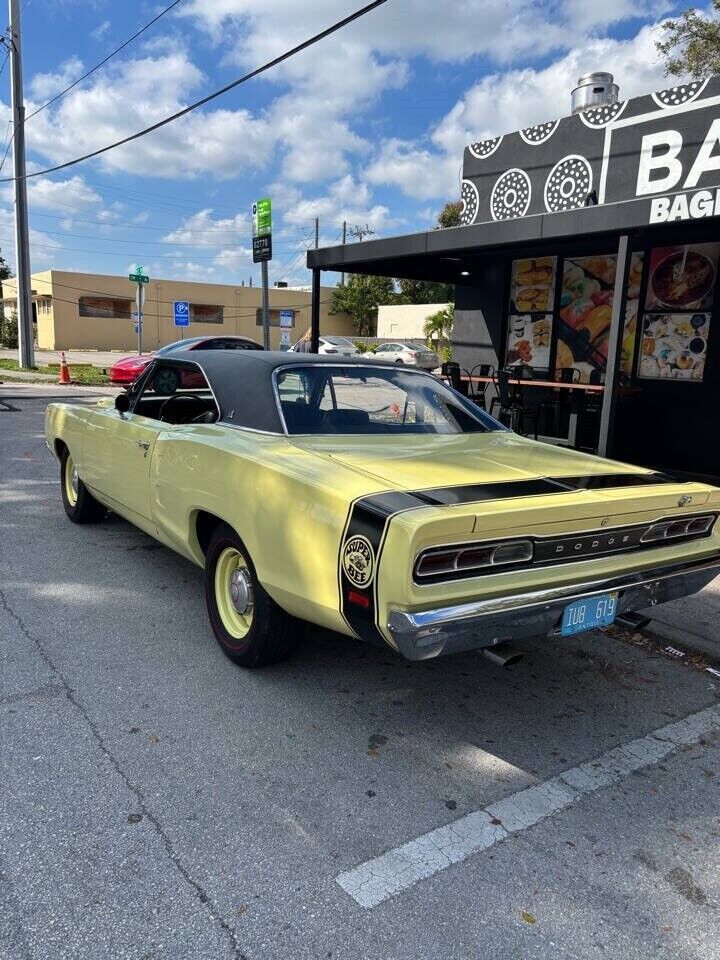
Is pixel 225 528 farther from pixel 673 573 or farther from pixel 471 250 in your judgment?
pixel 471 250

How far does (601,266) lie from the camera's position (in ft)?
31.7

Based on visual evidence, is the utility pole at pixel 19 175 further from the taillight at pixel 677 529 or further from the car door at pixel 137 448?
the taillight at pixel 677 529

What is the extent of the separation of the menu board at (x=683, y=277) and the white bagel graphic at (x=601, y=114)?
69.3 inches

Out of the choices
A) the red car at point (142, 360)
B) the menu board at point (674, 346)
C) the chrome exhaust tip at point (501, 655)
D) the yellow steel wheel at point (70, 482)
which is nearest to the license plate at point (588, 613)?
the chrome exhaust tip at point (501, 655)

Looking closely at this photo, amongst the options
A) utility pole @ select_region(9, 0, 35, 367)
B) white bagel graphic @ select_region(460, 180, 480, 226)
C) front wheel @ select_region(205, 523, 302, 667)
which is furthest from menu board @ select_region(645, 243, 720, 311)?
utility pole @ select_region(9, 0, 35, 367)

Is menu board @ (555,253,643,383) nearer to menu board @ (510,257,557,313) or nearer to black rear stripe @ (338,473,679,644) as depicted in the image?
menu board @ (510,257,557,313)

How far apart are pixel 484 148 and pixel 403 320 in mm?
38425

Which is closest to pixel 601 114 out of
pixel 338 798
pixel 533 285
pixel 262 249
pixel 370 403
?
pixel 533 285

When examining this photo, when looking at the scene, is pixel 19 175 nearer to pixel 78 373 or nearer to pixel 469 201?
pixel 78 373

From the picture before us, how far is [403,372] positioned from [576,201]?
6527 millimetres

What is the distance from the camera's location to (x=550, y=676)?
12.2ft

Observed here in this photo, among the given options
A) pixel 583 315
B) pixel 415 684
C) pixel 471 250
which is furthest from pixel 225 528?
pixel 583 315

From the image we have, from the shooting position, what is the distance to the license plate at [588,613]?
9.35 ft

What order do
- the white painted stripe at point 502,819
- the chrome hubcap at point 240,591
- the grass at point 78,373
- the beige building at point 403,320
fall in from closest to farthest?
the white painted stripe at point 502,819 → the chrome hubcap at point 240,591 → the grass at point 78,373 → the beige building at point 403,320
